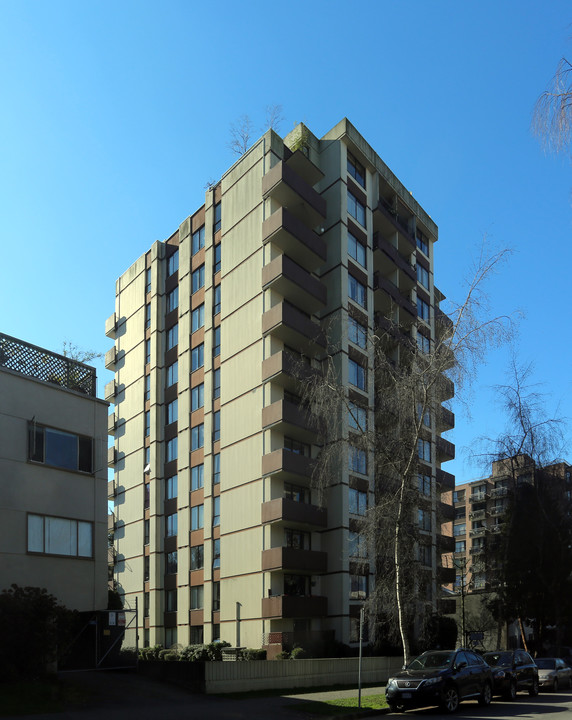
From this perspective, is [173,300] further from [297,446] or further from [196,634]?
[196,634]

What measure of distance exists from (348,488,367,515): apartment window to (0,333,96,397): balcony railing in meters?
19.3

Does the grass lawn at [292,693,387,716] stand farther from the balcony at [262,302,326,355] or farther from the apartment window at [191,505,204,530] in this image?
the apartment window at [191,505,204,530]

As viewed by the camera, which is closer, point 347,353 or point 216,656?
point 216,656

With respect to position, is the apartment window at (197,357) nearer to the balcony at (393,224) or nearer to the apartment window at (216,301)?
the apartment window at (216,301)

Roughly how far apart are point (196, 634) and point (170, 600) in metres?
4.33

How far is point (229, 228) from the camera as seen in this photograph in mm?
47125

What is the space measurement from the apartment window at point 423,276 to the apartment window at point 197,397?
18.1m

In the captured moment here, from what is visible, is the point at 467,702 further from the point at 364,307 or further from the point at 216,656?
the point at 364,307

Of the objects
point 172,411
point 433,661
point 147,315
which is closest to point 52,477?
point 433,661

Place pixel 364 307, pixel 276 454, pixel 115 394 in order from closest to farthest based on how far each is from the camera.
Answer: pixel 276 454 < pixel 364 307 < pixel 115 394

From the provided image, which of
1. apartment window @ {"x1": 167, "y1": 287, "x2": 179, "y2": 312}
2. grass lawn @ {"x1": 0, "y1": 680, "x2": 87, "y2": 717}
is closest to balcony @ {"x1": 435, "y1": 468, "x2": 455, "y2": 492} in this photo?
apartment window @ {"x1": 167, "y1": 287, "x2": 179, "y2": 312}

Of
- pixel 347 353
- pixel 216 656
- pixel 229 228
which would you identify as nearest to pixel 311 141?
pixel 229 228

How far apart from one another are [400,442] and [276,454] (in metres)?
13.4

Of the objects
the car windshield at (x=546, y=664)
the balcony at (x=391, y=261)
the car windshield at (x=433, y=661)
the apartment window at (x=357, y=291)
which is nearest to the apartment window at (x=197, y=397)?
the apartment window at (x=357, y=291)
